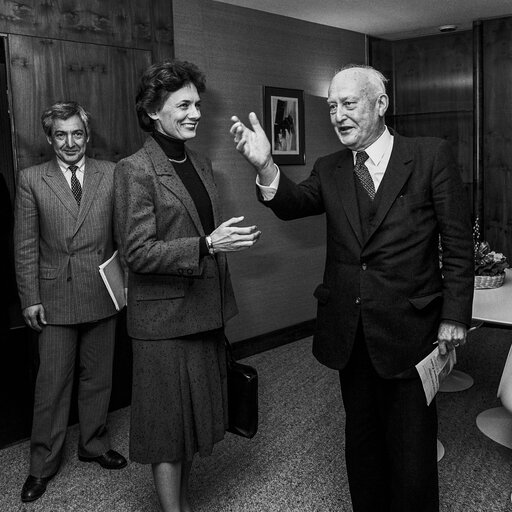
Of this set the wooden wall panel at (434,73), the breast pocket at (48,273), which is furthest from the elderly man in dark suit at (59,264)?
the wooden wall panel at (434,73)

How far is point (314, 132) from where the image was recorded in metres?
5.58

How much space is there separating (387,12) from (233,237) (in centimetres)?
381

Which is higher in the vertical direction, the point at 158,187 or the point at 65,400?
the point at 158,187

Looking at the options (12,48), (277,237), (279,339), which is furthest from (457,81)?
(12,48)

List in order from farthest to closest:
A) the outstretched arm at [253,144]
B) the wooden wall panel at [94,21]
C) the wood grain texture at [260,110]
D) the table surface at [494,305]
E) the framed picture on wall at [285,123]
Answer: the framed picture on wall at [285,123]
the wood grain texture at [260,110]
the wooden wall panel at [94,21]
the table surface at [494,305]
the outstretched arm at [253,144]

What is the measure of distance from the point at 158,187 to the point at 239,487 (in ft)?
4.87

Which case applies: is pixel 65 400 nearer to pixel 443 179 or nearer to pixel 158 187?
pixel 158 187

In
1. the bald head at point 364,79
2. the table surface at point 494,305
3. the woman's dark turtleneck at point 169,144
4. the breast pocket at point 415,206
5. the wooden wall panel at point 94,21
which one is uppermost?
the wooden wall panel at point 94,21

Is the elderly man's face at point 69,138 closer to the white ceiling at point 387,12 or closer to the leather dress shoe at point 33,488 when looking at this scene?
the leather dress shoe at point 33,488

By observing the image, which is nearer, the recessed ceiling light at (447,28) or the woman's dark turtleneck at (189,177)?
the woman's dark turtleneck at (189,177)

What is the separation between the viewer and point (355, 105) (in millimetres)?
2020

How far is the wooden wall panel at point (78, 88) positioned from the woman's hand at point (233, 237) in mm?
1819

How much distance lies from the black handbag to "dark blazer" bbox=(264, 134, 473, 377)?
0.44 metres

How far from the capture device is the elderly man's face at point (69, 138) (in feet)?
9.81
